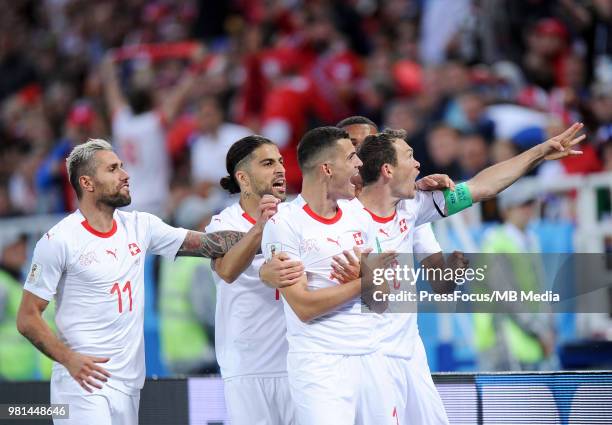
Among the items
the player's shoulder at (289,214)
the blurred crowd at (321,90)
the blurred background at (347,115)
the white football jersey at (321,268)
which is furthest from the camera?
the blurred crowd at (321,90)

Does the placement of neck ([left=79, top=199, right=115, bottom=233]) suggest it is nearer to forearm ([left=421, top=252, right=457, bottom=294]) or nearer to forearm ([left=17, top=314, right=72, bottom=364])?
forearm ([left=17, top=314, right=72, bottom=364])

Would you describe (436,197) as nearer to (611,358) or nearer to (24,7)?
(611,358)

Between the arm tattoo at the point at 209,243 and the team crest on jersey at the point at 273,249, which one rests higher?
the arm tattoo at the point at 209,243

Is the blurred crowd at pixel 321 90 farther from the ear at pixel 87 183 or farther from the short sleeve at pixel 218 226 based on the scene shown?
the ear at pixel 87 183

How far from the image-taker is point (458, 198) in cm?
650

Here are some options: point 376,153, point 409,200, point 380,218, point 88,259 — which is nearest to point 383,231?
point 380,218

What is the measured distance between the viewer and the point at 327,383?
5941mm

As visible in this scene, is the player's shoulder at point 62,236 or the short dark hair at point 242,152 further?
the short dark hair at point 242,152

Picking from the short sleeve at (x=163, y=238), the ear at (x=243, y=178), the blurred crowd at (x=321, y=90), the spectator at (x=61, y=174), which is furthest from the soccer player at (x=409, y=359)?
the spectator at (x=61, y=174)

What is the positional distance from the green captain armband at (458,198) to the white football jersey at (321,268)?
22.8 inches

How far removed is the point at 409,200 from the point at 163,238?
58.8 inches

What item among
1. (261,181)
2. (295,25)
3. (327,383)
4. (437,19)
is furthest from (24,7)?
Answer: (327,383)

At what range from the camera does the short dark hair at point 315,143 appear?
6.29 meters

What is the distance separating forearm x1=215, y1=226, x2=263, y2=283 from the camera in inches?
254
